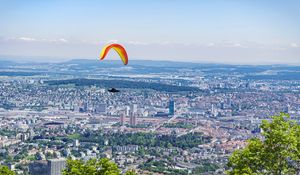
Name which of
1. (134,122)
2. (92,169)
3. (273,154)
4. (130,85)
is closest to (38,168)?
(92,169)

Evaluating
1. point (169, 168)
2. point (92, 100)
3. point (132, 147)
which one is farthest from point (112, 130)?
point (92, 100)

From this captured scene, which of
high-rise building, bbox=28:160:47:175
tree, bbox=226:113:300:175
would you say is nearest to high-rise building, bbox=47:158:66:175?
high-rise building, bbox=28:160:47:175

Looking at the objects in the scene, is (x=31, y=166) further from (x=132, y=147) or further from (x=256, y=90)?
(x=256, y=90)

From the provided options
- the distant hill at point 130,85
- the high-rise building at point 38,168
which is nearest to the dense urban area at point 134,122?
the high-rise building at point 38,168

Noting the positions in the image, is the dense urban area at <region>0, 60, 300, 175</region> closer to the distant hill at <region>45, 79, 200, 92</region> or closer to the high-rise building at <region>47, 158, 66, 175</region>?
the high-rise building at <region>47, 158, 66, 175</region>

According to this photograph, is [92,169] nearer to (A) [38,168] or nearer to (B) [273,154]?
(B) [273,154]

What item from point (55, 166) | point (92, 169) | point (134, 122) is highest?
point (92, 169)

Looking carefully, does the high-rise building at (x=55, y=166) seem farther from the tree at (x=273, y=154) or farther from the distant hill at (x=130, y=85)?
the distant hill at (x=130, y=85)
